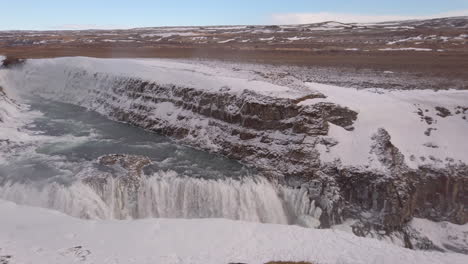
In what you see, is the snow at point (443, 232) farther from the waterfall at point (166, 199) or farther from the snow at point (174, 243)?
the waterfall at point (166, 199)

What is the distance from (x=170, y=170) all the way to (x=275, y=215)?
413 cm

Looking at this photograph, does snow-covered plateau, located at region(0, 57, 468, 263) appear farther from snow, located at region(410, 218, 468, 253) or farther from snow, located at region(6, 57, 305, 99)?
snow, located at region(6, 57, 305, 99)

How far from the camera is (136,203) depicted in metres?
12.1

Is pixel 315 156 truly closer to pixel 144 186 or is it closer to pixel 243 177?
pixel 243 177

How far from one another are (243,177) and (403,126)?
7.39m

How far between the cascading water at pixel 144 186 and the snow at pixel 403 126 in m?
3.00

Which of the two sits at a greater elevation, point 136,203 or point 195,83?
point 195,83

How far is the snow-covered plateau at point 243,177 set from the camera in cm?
970

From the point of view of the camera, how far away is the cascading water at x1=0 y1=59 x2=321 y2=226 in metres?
11.6

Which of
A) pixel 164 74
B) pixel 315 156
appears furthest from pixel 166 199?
pixel 164 74

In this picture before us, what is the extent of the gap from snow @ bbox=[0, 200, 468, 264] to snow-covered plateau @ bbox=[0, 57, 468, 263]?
1.9 inches

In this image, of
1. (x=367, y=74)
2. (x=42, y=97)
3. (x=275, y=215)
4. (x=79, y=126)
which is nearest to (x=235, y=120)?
(x=275, y=215)

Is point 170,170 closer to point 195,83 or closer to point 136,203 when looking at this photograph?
point 136,203

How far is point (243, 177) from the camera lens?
543 inches
